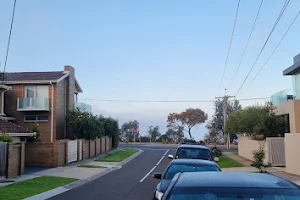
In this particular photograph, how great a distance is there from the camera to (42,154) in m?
29.1

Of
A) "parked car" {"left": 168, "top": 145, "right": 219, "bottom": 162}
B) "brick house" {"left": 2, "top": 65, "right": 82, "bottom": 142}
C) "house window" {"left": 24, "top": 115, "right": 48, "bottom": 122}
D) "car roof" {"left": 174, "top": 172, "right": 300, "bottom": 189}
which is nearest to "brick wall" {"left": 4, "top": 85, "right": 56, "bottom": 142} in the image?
"brick house" {"left": 2, "top": 65, "right": 82, "bottom": 142}

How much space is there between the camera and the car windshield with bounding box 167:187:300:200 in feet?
12.4

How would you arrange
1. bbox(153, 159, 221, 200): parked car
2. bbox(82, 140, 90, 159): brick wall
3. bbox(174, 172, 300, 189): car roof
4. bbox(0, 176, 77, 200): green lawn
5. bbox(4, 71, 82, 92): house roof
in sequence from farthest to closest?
bbox(4, 71, 82, 92): house roof, bbox(82, 140, 90, 159): brick wall, bbox(0, 176, 77, 200): green lawn, bbox(153, 159, 221, 200): parked car, bbox(174, 172, 300, 189): car roof

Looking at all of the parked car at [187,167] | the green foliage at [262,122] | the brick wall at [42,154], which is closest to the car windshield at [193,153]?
the parked car at [187,167]

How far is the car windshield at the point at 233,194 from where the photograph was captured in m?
3.79

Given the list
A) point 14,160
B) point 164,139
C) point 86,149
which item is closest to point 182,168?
point 14,160

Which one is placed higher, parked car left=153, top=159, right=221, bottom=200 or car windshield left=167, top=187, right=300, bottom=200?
car windshield left=167, top=187, right=300, bottom=200

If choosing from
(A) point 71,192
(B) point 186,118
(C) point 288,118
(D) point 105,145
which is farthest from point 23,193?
(B) point 186,118

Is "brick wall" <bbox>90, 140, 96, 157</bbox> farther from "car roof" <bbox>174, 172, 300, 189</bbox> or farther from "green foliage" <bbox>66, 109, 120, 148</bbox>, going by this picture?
"car roof" <bbox>174, 172, 300, 189</bbox>

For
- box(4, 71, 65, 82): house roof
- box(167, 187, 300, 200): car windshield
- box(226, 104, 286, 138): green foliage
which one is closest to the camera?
box(167, 187, 300, 200): car windshield

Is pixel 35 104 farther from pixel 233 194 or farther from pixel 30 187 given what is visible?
pixel 233 194

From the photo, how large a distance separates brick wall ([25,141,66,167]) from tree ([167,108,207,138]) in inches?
2294

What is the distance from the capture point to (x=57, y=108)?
39.6 metres

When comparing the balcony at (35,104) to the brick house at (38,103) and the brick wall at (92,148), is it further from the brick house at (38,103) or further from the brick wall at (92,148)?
the brick wall at (92,148)
